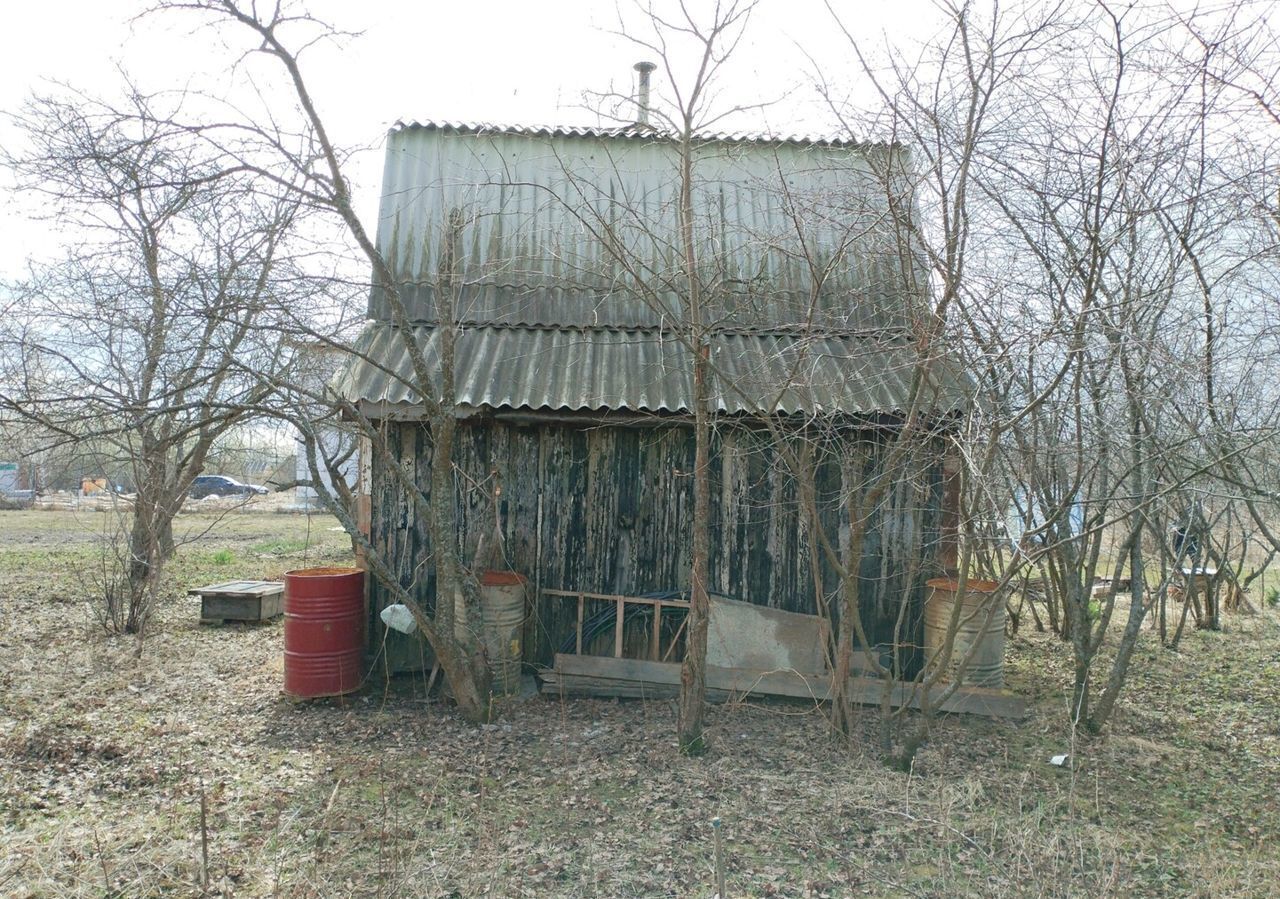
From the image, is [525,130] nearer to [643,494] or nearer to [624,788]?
[643,494]

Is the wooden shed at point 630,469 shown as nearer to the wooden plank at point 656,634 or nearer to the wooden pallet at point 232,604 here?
Result: the wooden plank at point 656,634

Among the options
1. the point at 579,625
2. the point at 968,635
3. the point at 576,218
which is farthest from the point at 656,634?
the point at 576,218

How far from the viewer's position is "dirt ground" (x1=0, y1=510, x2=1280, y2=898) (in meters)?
4.36

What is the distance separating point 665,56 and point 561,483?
141 inches

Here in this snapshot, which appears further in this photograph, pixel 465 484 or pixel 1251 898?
pixel 465 484

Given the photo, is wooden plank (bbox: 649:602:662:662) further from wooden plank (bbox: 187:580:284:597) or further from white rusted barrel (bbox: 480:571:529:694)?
wooden plank (bbox: 187:580:284:597)

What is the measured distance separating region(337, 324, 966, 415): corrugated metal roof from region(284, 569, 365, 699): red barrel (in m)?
1.58

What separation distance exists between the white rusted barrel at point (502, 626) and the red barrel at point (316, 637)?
119 centimetres

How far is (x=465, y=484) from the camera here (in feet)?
25.7

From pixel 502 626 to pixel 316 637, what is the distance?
150 cm

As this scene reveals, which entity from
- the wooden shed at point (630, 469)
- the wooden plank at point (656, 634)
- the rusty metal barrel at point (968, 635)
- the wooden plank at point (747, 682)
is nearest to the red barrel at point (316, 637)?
the wooden shed at point (630, 469)

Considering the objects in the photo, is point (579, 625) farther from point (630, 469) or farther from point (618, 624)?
point (630, 469)

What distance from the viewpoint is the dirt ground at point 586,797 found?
14.3 ft

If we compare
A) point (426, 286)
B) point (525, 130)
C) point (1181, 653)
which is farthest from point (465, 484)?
point (1181, 653)
